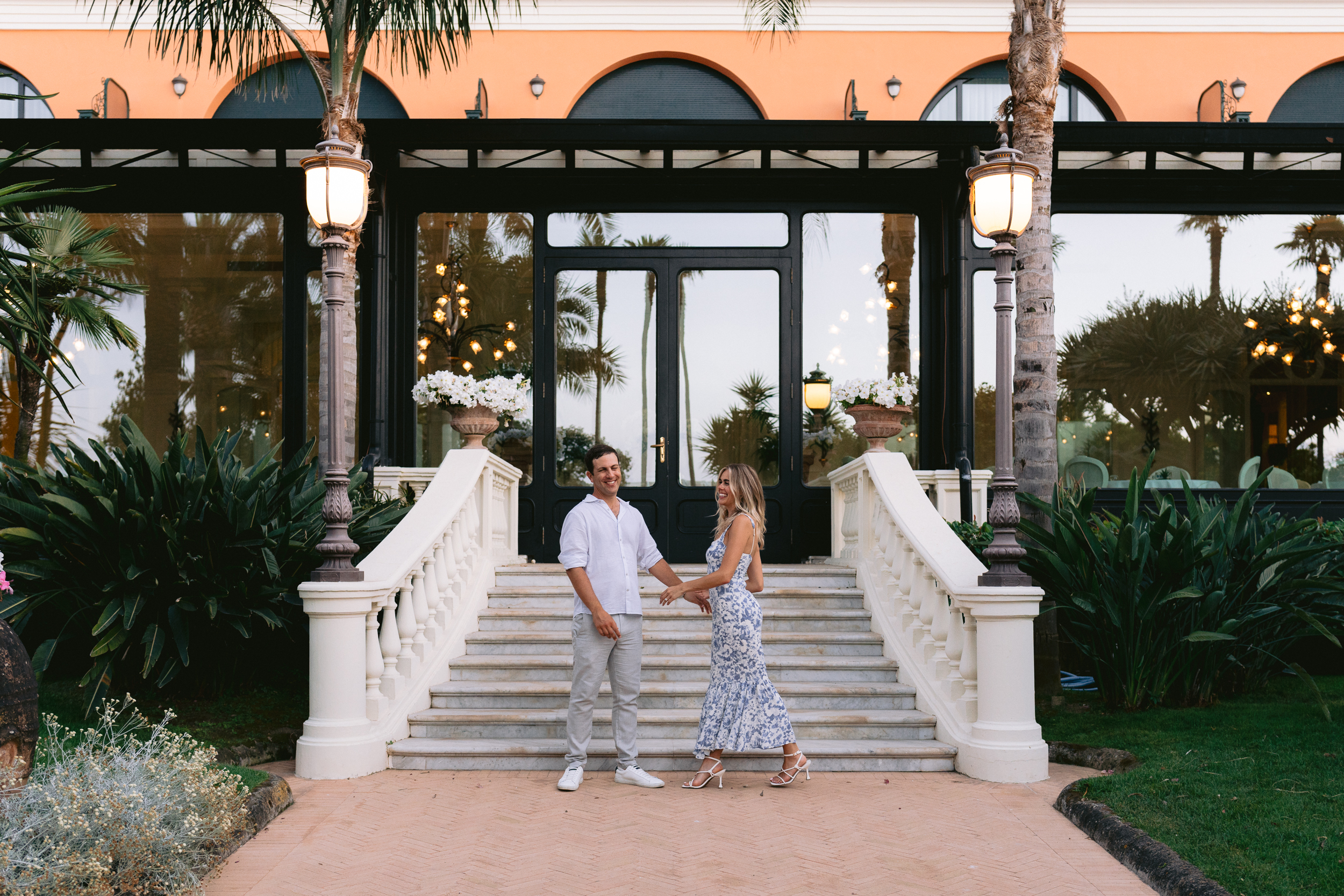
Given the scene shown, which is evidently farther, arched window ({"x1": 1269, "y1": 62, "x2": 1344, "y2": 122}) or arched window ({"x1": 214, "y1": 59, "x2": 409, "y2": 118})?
arched window ({"x1": 1269, "y1": 62, "x2": 1344, "y2": 122})

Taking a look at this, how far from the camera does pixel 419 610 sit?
6809 millimetres

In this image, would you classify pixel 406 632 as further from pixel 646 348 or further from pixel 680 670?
pixel 646 348

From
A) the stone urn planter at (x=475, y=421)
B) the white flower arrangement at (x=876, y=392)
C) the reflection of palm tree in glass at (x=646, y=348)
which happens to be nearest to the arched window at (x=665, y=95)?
the reflection of palm tree in glass at (x=646, y=348)

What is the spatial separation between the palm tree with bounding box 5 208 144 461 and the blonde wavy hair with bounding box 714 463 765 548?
18.0 feet

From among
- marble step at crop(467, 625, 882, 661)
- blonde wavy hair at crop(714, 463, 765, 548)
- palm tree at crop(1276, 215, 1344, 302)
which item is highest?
palm tree at crop(1276, 215, 1344, 302)

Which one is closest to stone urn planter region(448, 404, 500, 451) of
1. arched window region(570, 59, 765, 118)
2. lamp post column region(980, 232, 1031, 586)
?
lamp post column region(980, 232, 1031, 586)

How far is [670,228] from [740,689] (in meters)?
6.58

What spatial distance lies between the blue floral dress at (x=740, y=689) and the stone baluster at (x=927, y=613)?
5.07 ft

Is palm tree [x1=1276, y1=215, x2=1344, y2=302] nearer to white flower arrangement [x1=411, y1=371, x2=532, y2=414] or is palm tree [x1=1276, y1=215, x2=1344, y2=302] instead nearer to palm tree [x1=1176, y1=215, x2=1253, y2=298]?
palm tree [x1=1176, y1=215, x2=1253, y2=298]

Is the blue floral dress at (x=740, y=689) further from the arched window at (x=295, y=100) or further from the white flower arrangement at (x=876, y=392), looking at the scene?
the arched window at (x=295, y=100)

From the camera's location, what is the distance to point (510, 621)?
7828mm

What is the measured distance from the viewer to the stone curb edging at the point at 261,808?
14.9 feet

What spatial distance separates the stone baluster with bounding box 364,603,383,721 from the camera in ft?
20.1

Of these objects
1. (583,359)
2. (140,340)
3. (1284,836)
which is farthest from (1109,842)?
(140,340)
